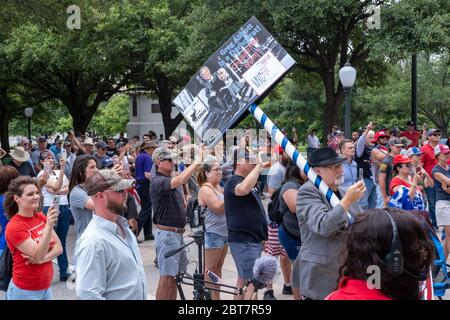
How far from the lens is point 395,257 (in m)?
2.10

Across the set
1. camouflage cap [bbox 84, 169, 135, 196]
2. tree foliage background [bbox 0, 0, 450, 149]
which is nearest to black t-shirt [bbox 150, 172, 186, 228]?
camouflage cap [bbox 84, 169, 135, 196]

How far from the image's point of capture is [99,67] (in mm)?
25828

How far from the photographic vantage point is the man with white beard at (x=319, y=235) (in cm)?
393

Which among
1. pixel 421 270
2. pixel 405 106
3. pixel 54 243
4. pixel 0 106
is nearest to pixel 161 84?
pixel 0 106

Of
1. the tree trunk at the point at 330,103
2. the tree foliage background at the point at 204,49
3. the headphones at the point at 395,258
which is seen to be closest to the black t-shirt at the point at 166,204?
the headphones at the point at 395,258

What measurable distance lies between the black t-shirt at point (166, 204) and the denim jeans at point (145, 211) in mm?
4122

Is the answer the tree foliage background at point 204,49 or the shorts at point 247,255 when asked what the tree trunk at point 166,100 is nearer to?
the tree foliage background at point 204,49

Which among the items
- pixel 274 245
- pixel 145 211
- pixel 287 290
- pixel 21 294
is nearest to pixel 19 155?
pixel 145 211

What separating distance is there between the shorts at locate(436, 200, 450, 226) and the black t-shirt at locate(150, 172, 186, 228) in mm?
4049

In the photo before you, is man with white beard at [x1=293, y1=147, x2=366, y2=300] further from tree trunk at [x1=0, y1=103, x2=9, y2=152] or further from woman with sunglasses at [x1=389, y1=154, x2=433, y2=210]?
tree trunk at [x1=0, y1=103, x2=9, y2=152]

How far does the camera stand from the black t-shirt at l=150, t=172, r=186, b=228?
232 inches

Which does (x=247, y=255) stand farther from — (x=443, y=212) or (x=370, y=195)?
(x=370, y=195)

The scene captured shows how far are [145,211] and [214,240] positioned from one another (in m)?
4.39

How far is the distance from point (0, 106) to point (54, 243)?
1357 inches
